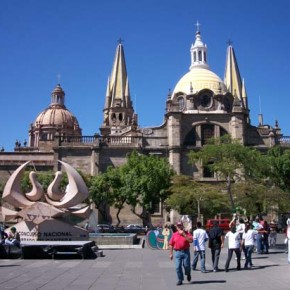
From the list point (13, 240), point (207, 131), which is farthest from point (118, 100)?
point (13, 240)

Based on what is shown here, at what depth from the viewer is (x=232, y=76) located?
248 ft

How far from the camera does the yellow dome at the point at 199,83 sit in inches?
2406

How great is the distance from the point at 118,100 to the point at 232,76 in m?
20.2

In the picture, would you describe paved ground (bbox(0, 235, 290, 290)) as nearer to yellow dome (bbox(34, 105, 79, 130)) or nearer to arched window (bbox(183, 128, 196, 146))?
arched window (bbox(183, 128, 196, 146))

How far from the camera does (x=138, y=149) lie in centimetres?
5359

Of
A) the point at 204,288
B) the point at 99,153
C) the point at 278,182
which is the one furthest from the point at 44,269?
the point at 99,153

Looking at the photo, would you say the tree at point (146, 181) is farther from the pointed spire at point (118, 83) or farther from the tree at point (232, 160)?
the pointed spire at point (118, 83)

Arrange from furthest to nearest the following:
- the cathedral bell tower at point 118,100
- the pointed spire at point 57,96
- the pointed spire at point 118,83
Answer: the pointed spire at point 57,96, the pointed spire at point 118,83, the cathedral bell tower at point 118,100

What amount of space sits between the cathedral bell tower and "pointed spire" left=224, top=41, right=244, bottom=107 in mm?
17033

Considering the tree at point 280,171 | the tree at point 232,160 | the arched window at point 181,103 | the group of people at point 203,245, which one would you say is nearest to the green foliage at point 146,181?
the tree at point 280,171

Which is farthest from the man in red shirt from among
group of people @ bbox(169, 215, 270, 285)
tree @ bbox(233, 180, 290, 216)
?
tree @ bbox(233, 180, 290, 216)

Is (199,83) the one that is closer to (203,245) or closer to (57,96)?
(57,96)

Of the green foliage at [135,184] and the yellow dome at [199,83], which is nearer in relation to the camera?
the green foliage at [135,184]

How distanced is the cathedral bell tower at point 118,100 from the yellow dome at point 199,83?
1124cm
